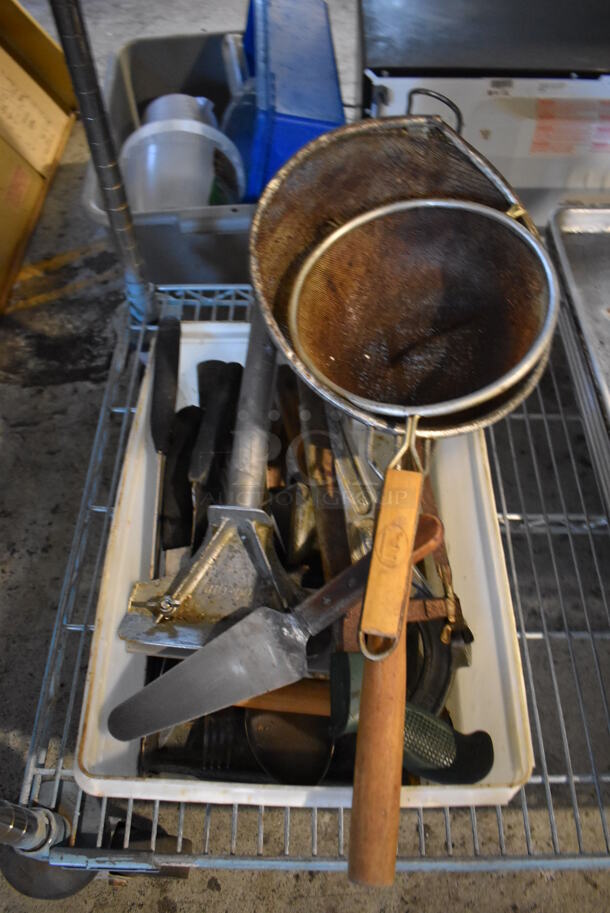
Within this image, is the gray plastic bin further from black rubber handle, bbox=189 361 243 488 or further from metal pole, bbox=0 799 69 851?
metal pole, bbox=0 799 69 851

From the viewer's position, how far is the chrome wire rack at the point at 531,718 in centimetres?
63

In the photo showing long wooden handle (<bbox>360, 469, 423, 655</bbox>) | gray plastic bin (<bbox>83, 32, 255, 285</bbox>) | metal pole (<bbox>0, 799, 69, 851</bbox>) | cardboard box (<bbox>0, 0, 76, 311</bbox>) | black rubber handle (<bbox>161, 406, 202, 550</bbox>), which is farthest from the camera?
cardboard box (<bbox>0, 0, 76, 311</bbox>)

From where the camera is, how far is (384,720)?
1.50 ft

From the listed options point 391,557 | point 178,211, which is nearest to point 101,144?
point 178,211

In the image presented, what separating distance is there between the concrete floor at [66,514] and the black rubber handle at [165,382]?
0.39 meters

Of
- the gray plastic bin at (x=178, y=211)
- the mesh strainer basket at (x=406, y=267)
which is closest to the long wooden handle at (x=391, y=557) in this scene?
the mesh strainer basket at (x=406, y=267)

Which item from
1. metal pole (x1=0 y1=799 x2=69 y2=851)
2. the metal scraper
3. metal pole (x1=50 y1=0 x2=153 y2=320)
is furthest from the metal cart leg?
metal pole (x1=50 y1=0 x2=153 y2=320)

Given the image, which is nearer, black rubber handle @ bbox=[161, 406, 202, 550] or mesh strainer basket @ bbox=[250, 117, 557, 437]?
mesh strainer basket @ bbox=[250, 117, 557, 437]

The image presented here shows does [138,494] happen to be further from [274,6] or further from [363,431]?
[274,6]

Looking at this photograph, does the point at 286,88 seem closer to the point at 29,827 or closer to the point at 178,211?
the point at 178,211

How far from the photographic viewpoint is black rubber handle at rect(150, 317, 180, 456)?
774mm

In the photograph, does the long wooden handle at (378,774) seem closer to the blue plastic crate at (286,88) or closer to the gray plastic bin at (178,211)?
the gray plastic bin at (178,211)

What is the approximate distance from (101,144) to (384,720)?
65 centimetres

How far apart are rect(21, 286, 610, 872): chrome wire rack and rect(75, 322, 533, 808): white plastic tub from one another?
0.05 meters
